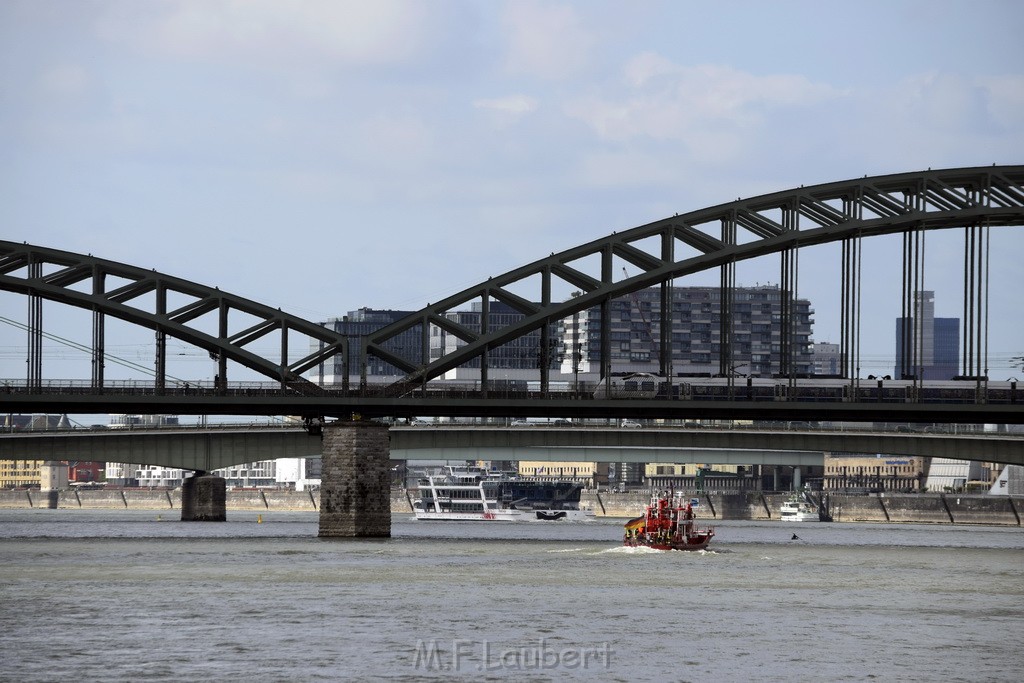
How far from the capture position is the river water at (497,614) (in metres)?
49.8

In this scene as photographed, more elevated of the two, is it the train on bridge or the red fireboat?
the train on bridge

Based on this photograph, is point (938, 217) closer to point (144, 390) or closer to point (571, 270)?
point (571, 270)

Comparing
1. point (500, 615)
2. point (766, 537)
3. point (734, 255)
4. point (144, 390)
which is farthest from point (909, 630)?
point (766, 537)

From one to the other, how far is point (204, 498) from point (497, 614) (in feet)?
380

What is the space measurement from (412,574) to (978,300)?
47.8 metres

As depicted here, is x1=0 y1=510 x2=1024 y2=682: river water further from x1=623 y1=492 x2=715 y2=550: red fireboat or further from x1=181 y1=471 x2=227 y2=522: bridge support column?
x1=181 y1=471 x2=227 y2=522: bridge support column

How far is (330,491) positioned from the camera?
113m

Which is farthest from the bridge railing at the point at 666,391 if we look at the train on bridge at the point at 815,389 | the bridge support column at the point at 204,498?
the bridge support column at the point at 204,498

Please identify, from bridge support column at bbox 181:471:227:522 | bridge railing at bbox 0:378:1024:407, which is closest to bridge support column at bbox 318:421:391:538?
bridge railing at bbox 0:378:1024:407

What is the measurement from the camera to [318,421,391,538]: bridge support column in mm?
112438

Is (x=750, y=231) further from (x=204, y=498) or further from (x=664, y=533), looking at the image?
(x=204, y=498)

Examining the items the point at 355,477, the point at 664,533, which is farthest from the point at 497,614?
the point at 355,477

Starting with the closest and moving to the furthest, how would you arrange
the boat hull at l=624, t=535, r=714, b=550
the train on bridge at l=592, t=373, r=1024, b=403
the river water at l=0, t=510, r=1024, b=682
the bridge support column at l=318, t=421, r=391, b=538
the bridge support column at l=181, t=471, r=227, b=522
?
the river water at l=0, t=510, r=1024, b=682, the boat hull at l=624, t=535, r=714, b=550, the bridge support column at l=318, t=421, r=391, b=538, the train on bridge at l=592, t=373, r=1024, b=403, the bridge support column at l=181, t=471, r=227, b=522

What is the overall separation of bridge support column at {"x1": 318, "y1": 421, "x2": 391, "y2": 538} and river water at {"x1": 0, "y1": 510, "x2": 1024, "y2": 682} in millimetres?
5492
